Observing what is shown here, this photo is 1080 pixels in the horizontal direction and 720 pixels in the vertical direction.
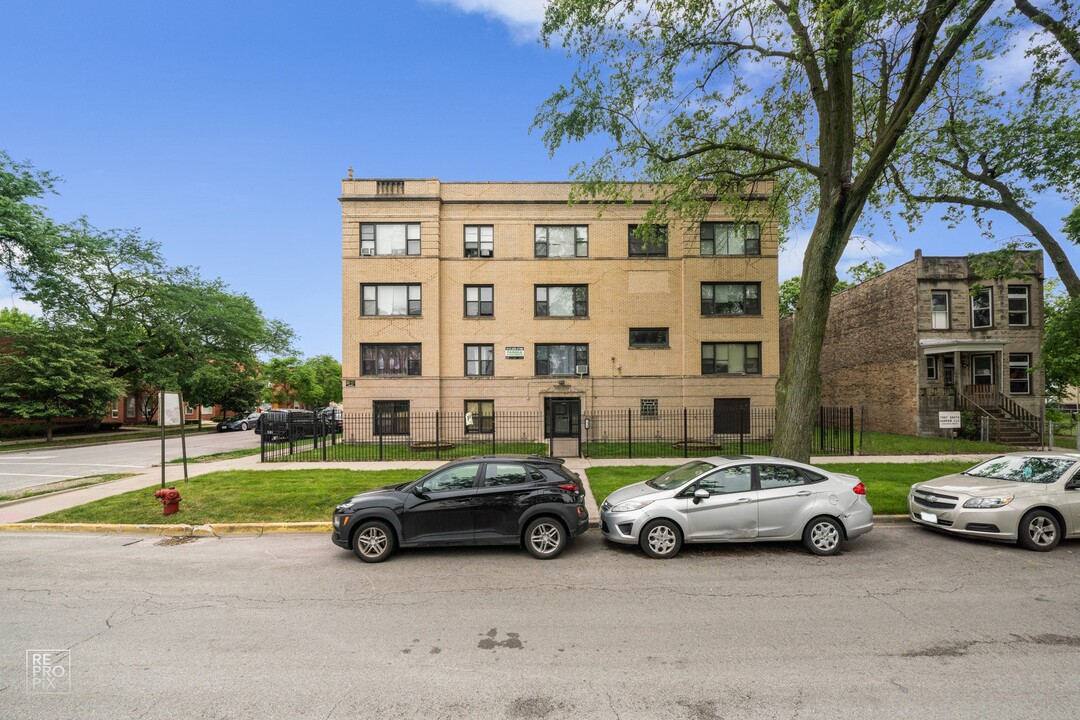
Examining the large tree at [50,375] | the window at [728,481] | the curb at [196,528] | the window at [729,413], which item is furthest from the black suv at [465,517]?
the large tree at [50,375]

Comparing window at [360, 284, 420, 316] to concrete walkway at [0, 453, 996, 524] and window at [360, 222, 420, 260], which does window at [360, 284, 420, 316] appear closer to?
window at [360, 222, 420, 260]

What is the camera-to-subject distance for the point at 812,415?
412 inches

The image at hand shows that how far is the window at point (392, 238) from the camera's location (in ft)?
74.0

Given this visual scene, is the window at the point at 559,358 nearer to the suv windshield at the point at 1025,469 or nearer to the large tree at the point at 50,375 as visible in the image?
the suv windshield at the point at 1025,469

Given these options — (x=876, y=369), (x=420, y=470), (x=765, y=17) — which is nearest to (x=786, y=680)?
(x=420, y=470)

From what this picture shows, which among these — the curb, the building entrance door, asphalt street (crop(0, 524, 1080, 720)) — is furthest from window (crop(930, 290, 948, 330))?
the curb

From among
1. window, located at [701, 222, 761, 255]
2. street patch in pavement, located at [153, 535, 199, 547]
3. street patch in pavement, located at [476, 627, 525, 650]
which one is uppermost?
window, located at [701, 222, 761, 255]

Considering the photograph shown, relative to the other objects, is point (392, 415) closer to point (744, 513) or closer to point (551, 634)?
point (744, 513)

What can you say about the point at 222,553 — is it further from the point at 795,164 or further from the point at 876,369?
the point at 876,369

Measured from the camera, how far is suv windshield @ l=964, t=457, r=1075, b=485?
25.2ft

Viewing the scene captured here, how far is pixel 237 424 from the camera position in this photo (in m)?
39.6

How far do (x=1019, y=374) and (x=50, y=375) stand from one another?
52.0 m

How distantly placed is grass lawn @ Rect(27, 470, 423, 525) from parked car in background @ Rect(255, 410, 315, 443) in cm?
472

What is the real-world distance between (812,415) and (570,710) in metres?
9.32
